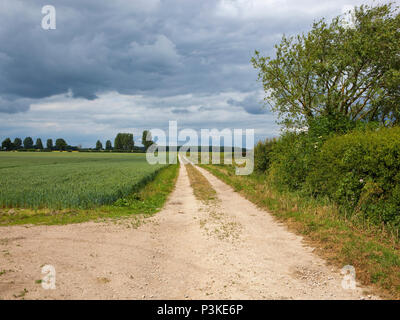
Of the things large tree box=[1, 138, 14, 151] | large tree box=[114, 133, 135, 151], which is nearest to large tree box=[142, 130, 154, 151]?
large tree box=[114, 133, 135, 151]

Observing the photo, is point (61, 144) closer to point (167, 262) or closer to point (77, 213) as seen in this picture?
point (77, 213)

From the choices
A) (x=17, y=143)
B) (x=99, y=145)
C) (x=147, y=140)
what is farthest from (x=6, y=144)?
(x=147, y=140)

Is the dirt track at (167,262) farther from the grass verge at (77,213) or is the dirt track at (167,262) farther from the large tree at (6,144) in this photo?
the large tree at (6,144)

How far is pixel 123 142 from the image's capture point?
6324 inches

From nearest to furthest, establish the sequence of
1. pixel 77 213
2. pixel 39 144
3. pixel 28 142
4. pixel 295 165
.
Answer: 1. pixel 77 213
2. pixel 295 165
3. pixel 28 142
4. pixel 39 144

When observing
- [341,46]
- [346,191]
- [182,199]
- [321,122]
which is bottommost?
[182,199]

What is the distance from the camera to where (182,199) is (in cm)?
1570

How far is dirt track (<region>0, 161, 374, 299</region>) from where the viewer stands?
4695mm

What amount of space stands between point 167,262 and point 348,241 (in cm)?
511

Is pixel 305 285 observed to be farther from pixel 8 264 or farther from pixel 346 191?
pixel 8 264

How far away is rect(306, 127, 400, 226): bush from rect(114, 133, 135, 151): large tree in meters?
161

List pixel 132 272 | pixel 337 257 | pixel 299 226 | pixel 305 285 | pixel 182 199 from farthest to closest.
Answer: pixel 182 199 → pixel 299 226 → pixel 337 257 → pixel 132 272 → pixel 305 285
